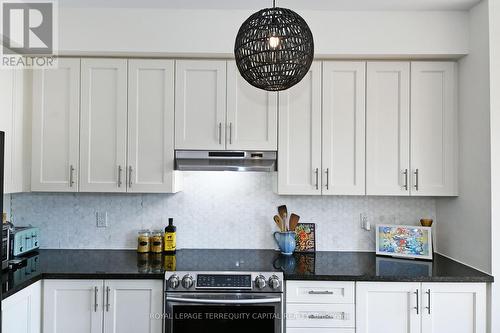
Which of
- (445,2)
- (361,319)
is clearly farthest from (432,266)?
(445,2)

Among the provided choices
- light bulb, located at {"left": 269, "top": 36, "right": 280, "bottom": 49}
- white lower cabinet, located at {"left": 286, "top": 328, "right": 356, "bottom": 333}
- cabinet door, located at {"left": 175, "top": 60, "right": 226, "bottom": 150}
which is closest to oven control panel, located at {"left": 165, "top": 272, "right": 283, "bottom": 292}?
white lower cabinet, located at {"left": 286, "top": 328, "right": 356, "bottom": 333}

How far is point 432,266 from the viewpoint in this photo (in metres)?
2.40

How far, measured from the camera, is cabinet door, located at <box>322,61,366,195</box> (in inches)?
100

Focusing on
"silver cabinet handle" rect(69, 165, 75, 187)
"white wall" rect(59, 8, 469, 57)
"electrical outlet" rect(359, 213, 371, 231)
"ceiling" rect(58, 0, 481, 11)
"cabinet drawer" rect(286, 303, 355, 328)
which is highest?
"ceiling" rect(58, 0, 481, 11)

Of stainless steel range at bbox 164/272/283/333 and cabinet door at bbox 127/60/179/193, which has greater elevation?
cabinet door at bbox 127/60/179/193

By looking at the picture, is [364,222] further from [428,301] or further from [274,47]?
[274,47]

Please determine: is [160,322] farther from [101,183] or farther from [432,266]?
[432,266]

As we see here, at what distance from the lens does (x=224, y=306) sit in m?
2.16

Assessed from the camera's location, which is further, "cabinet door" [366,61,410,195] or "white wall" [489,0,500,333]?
"cabinet door" [366,61,410,195]

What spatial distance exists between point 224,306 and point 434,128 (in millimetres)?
1911

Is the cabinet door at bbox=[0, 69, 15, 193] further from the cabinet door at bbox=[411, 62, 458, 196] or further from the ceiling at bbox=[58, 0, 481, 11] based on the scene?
the cabinet door at bbox=[411, 62, 458, 196]

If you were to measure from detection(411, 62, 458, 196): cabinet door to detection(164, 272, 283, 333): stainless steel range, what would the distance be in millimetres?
1298

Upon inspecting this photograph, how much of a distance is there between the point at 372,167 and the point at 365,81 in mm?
629

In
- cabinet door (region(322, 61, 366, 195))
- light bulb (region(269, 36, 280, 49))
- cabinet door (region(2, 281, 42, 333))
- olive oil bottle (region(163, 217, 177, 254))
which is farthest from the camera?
olive oil bottle (region(163, 217, 177, 254))
